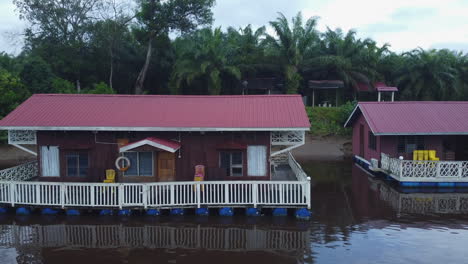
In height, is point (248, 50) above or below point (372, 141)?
above

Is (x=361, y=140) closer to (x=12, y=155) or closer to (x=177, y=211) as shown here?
(x=177, y=211)

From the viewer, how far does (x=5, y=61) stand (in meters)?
45.0

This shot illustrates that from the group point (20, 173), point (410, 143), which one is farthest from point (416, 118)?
point (20, 173)

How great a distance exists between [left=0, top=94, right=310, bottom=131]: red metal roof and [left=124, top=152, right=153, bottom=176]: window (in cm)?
136

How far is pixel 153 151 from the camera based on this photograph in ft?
56.0

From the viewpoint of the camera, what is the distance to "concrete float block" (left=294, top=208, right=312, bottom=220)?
15422 millimetres

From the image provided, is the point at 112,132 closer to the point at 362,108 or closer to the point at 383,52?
the point at 362,108

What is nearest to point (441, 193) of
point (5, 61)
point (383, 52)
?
point (383, 52)

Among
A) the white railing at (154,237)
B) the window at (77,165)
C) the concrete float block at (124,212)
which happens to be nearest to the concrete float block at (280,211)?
the white railing at (154,237)

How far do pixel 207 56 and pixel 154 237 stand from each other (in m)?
26.0

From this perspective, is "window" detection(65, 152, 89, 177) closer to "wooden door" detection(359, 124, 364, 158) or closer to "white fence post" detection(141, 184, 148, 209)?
"white fence post" detection(141, 184, 148, 209)

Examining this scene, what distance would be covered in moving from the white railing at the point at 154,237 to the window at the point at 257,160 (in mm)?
3097

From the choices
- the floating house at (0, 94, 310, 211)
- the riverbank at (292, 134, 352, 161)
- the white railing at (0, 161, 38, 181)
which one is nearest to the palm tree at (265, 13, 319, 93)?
the riverbank at (292, 134, 352, 161)

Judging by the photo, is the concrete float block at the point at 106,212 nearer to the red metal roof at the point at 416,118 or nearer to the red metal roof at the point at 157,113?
the red metal roof at the point at 157,113
